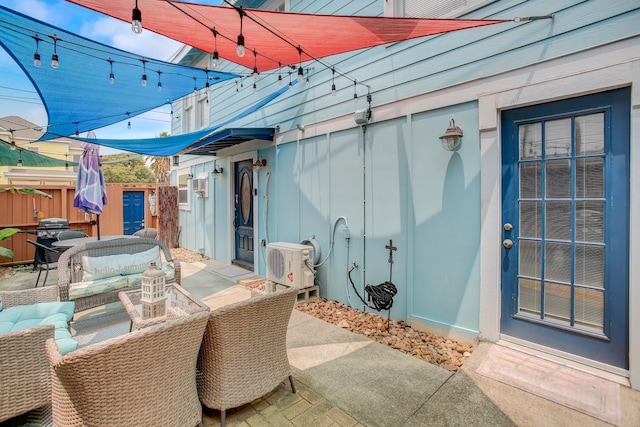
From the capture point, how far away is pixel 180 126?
8.88 meters

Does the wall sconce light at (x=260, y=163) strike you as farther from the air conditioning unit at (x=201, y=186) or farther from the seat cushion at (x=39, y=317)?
the seat cushion at (x=39, y=317)

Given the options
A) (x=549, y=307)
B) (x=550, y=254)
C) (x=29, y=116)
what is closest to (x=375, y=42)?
(x=550, y=254)

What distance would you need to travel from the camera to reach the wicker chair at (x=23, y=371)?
1685mm

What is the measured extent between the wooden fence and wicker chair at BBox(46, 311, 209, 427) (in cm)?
529

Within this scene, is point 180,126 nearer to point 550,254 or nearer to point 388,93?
point 388,93

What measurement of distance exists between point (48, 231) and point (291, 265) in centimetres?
557

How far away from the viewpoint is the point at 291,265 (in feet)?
13.5

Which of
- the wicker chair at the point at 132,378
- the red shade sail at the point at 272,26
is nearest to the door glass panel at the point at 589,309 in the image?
the red shade sail at the point at 272,26

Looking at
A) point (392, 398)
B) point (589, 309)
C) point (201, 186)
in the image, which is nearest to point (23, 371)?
point (392, 398)

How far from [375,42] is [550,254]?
250 cm

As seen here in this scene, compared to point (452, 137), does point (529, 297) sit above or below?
below

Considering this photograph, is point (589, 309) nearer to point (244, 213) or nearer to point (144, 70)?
point (144, 70)

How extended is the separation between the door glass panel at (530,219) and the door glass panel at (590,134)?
20.5 inches

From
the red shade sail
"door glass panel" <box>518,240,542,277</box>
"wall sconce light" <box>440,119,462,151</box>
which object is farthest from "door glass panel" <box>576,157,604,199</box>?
the red shade sail
